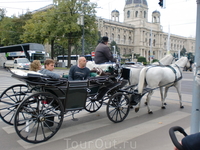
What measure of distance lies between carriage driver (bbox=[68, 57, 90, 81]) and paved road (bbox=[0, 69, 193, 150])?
1253 mm

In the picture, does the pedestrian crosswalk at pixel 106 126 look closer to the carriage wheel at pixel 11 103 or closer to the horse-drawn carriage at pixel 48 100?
the horse-drawn carriage at pixel 48 100

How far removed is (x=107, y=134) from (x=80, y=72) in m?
1.76

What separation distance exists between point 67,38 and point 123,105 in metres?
32.3

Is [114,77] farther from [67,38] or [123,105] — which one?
[67,38]

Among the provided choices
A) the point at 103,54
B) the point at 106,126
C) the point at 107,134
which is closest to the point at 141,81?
the point at 103,54

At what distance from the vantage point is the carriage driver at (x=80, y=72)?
5410 mm

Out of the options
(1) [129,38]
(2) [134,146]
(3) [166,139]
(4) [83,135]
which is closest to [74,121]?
(4) [83,135]

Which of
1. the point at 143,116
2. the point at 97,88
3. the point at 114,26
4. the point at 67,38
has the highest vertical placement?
the point at 114,26

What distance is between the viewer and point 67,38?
120 feet

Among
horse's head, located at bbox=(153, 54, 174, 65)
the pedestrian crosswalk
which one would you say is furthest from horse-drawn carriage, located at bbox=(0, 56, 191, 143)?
horse's head, located at bbox=(153, 54, 174, 65)

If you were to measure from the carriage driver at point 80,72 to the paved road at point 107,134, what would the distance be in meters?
1.25

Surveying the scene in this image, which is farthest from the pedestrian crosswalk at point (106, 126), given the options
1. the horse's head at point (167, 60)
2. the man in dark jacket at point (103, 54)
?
the horse's head at point (167, 60)

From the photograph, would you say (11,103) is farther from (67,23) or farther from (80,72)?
(67,23)

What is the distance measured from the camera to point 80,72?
213 inches
